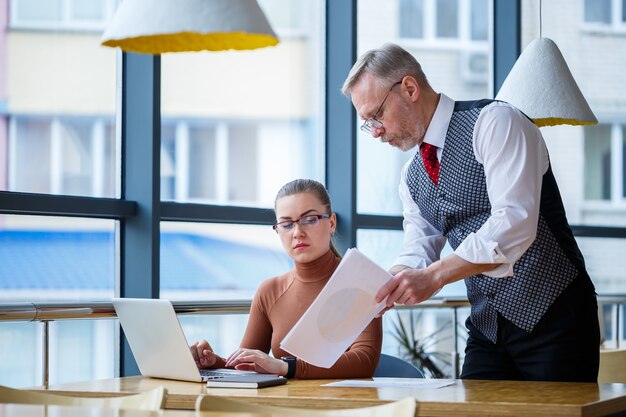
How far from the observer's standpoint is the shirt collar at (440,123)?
280cm

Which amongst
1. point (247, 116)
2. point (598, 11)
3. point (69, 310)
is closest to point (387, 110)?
point (69, 310)

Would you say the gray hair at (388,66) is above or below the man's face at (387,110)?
above

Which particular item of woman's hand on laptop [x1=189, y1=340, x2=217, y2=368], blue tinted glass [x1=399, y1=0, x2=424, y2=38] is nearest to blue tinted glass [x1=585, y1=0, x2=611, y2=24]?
blue tinted glass [x1=399, y1=0, x2=424, y2=38]

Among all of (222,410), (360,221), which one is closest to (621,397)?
(222,410)

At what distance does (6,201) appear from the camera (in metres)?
3.57

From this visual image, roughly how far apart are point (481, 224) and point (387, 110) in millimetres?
404

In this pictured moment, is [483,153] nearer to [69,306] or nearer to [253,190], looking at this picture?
[69,306]

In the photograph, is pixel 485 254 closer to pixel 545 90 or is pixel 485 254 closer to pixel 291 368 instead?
A: pixel 291 368

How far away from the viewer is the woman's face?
9.76 ft

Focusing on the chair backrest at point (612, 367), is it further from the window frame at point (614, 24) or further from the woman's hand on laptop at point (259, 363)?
the window frame at point (614, 24)

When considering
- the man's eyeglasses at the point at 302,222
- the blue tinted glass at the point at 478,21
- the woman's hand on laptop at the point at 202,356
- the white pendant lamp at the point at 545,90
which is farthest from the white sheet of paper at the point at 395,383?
the blue tinted glass at the point at 478,21

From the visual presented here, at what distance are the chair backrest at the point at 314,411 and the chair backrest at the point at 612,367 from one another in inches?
103

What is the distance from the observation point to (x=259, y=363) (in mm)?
2684

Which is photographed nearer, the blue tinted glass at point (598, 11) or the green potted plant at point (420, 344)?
the green potted plant at point (420, 344)
